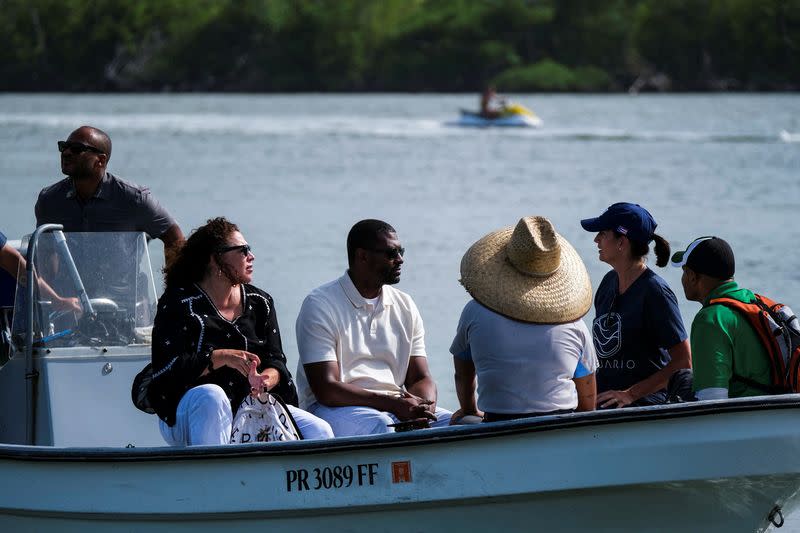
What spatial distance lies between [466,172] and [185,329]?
25948mm

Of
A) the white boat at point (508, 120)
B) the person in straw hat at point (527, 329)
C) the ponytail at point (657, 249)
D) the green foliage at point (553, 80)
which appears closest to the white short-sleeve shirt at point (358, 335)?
the person in straw hat at point (527, 329)

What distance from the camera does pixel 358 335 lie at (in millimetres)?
5145

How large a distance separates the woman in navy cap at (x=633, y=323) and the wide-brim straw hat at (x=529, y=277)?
575 mm

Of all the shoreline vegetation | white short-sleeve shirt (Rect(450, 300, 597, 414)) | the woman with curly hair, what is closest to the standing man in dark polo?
the woman with curly hair

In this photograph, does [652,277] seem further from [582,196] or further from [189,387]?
[582,196]

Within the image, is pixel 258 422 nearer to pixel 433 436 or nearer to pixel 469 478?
pixel 433 436

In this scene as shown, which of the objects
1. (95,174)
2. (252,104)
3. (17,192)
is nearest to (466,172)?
(17,192)

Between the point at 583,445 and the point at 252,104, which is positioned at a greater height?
the point at 252,104

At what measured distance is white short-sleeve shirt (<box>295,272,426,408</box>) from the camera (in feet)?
16.6

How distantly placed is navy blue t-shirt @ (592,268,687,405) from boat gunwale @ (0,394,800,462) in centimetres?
88

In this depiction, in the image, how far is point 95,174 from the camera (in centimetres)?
589

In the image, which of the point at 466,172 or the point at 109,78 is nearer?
the point at 466,172

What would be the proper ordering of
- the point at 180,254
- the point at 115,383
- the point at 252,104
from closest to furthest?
the point at 180,254 < the point at 115,383 < the point at 252,104

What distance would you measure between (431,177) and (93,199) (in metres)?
23.9
